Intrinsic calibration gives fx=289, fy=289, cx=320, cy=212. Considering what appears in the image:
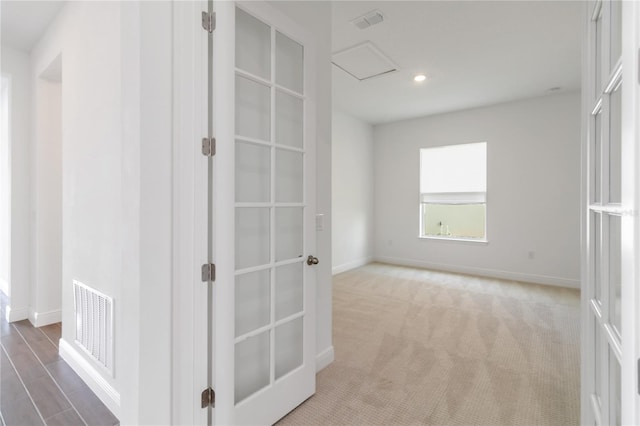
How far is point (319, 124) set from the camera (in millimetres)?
2133

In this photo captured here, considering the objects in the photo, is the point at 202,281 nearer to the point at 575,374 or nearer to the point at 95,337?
the point at 95,337

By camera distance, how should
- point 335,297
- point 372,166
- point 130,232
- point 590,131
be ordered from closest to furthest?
point 590,131, point 130,232, point 335,297, point 372,166

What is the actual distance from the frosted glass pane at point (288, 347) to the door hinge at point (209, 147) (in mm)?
1054

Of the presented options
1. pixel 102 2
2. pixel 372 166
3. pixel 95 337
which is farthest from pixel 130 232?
pixel 372 166

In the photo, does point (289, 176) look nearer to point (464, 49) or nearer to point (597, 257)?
point (597, 257)

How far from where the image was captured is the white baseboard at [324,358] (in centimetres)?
216

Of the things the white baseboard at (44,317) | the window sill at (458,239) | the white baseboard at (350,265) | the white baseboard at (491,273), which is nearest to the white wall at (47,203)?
the white baseboard at (44,317)

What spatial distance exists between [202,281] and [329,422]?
3.65ft

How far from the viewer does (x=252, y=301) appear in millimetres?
1586

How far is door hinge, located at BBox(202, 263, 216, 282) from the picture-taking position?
1317 millimetres

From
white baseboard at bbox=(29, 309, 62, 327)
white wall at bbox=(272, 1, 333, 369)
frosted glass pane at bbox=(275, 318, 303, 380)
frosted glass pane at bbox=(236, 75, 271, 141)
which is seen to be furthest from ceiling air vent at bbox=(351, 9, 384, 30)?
white baseboard at bbox=(29, 309, 62, 327)

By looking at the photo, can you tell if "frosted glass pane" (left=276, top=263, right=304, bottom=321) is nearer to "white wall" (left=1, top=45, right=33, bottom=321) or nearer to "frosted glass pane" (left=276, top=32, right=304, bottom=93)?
"frosted glass pane" (left=276, top=32, right=304, bottom=93)

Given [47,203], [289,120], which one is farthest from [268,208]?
[47,203]

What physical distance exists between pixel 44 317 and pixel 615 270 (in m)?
4.37
